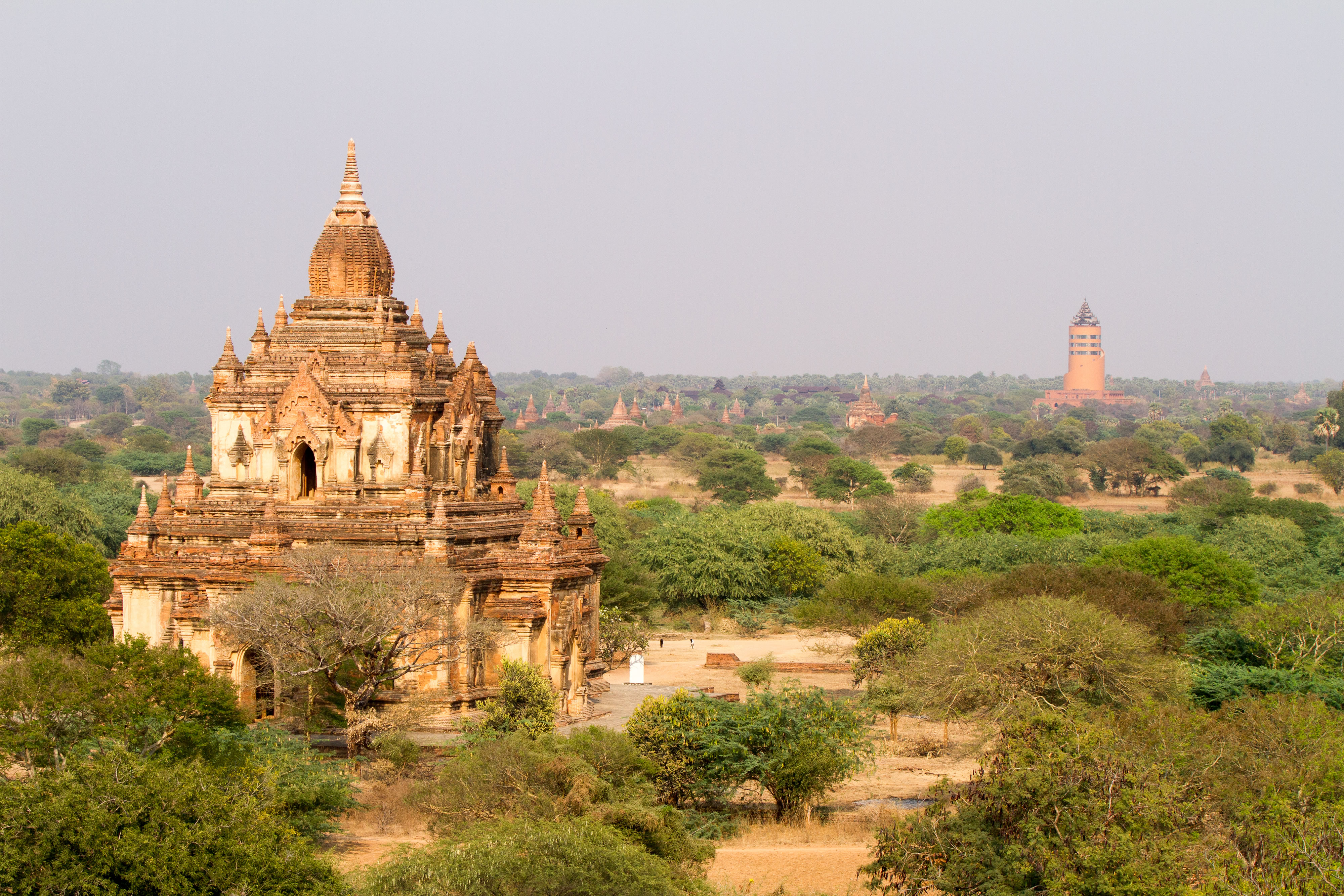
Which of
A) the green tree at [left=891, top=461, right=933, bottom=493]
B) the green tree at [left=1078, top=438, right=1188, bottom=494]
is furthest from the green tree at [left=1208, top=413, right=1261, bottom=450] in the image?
the green tree at [left=891, top=461, right=933, bottom=493]

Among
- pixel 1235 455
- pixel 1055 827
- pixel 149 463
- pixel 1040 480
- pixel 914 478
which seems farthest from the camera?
pixel 1235 455

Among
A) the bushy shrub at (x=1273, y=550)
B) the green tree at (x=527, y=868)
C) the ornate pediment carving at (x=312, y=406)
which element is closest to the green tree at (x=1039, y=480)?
the bushy shrub at (x=1273, y=550)

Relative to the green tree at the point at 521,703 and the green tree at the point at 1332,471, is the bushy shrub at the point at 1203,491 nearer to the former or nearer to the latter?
the green tree at the point at 1332,471

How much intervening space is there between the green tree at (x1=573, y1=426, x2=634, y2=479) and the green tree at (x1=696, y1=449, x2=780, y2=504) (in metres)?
17.8

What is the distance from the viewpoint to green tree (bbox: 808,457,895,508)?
102 m

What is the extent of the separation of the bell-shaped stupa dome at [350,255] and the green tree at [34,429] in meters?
126

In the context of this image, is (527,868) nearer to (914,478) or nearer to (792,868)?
(792,868)

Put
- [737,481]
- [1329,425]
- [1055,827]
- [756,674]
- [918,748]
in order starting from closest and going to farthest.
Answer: [1055,827] < [918,748] < [756,674] < [737,481] < [1329,425]

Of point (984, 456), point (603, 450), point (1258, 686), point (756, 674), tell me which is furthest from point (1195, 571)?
point (984, 456)

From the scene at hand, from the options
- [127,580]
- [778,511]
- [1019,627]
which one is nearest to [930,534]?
[778,511]

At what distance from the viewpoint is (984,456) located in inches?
5969

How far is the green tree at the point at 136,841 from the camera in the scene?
60.0 feet

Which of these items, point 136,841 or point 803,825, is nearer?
point 136,841

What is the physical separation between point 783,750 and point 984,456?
413 ft
